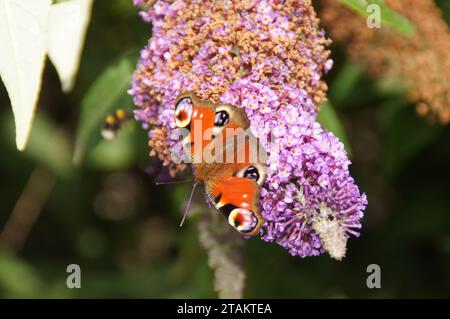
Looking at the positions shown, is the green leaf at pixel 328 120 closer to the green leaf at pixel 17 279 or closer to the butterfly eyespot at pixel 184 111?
the butterfly eyespot at pixel 184 111

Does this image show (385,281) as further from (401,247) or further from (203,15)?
(203,15)

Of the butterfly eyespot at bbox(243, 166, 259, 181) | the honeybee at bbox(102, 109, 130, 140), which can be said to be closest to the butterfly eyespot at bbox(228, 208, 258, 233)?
the butterfly eyespot at bbox(243, 166, 259, 181)

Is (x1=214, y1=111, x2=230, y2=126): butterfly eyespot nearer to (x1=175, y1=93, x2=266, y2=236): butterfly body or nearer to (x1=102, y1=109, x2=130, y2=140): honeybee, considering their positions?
(x1=175, y1=93, x2=266, y2=236): butterfly body

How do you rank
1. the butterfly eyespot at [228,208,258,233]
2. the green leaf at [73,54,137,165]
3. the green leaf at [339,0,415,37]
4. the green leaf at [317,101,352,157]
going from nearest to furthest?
the butterfly eyespot at [228,208,258,233], the green leaf at [339,0,415,37], the green leaf at [317,101,352,157], the green leaf at [73,54,137,165]

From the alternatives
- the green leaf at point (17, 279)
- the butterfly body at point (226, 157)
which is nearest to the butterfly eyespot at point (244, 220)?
the butterfly body at point (226, 157)

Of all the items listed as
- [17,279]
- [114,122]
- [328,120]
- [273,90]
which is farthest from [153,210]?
[273,90]

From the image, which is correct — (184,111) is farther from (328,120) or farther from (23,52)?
(328,120)

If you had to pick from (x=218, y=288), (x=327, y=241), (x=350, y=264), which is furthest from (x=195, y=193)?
(x=350, y=264)
